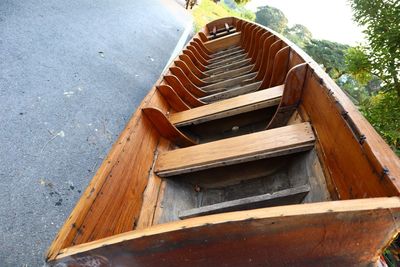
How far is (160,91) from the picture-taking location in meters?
2.24

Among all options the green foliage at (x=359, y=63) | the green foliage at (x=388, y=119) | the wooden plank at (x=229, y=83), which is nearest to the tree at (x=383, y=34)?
the green foliage at (x=359, y=63)

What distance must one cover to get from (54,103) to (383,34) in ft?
16.4

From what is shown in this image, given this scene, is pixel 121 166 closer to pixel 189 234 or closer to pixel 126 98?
pixel 189 234

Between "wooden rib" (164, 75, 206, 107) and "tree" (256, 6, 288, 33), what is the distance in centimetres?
2677

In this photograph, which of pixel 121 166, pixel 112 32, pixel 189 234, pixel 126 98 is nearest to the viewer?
pixel 189 234

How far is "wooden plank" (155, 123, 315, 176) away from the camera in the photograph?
1.34 m

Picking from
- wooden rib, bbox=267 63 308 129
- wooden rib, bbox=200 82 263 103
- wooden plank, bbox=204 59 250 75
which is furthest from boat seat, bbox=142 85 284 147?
wooden plank, bbox=204 59 250 75

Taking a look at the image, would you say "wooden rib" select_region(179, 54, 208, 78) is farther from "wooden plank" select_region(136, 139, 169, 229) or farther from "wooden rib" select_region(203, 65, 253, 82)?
"wooden plank" select_region(136, 139, 169, 229)

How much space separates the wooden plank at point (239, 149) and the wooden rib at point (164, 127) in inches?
9.2

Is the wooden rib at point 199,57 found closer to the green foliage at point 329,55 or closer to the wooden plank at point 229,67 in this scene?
the wooden plank at point 229,67

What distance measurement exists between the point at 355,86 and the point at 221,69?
901 centimetres

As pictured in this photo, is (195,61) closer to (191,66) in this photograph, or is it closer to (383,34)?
(191,66)

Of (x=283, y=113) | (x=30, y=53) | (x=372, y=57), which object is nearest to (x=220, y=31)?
(x=372, y=57)

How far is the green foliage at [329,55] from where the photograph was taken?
8.42 meters
